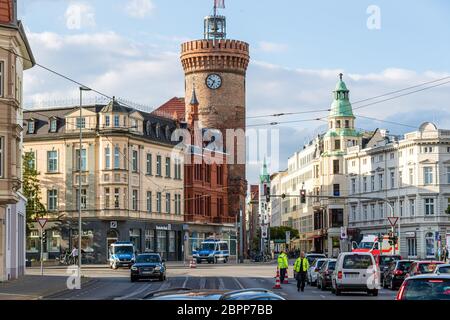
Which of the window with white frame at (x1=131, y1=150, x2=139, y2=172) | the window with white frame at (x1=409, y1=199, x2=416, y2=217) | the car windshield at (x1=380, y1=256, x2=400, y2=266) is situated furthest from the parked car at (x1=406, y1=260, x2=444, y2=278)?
the window with white frame at (x1=409, y1=199, x2=416, y2=217)

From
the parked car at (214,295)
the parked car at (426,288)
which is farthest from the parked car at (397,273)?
the parked car at (214,295)

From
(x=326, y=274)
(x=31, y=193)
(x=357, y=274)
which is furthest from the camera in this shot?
(x=31, y=193)

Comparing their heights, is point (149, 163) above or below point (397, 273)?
above

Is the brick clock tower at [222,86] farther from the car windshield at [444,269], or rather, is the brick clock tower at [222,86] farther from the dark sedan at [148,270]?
the car windshield at [444,269]

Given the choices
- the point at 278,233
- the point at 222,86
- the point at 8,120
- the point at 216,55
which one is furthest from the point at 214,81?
the point at 8,120

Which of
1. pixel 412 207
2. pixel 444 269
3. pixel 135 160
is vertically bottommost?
pixel 444 269

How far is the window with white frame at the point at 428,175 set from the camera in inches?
4320

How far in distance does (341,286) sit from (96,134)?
5850 centimetres

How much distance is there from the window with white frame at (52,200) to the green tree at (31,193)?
3.26 metres

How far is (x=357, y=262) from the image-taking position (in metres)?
38.3

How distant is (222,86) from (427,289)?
10179cm

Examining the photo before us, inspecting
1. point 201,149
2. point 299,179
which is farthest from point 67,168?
point 299,179

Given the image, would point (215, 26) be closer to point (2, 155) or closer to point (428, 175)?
point (428, 175)
